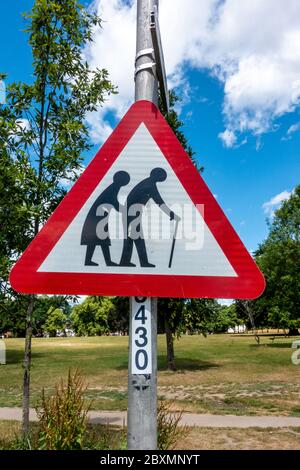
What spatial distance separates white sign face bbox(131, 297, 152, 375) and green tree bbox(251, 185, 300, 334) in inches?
A: 1342

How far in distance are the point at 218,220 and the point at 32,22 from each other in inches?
234

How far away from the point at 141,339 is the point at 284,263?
35158 millimetres

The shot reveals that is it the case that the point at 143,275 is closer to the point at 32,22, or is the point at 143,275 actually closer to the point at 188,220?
the point at 188,220

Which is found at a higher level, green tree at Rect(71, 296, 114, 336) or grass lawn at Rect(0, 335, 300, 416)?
green tree at Rect(71, 296, 114, 336)

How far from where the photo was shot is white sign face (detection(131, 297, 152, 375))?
4.96ft

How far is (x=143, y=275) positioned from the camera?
163cm

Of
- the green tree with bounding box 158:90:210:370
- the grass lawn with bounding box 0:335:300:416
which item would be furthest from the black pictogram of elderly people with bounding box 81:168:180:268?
the green tree with bounding box 158:90:210:370

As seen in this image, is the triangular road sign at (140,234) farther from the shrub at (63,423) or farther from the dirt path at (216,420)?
the dirt path at (216,420)

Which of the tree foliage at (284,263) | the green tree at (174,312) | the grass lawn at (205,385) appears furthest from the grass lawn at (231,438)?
the tree foliage at (284,263)

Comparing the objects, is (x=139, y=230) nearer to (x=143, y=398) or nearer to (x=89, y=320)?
(x=143, y=398)

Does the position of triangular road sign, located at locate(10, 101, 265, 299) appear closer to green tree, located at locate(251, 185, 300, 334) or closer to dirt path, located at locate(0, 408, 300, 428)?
dirt path, located at locate(0, 408, 300, 428)

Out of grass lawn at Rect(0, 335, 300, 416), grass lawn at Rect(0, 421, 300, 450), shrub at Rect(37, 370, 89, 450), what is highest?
shrub at Rect(37, 370, 89, 450)

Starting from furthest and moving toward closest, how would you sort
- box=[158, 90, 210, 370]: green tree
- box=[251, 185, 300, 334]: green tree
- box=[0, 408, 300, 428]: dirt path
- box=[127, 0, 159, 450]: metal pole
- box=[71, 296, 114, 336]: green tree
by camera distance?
box=[71, 296, 114, 336]: green tree → box=[251, 185, 300, 334]: green tree → box=[158, 90, 210, 370]: green tree → box=[0, 408, 300, 428]: dirt path → box=[127, 0, 159, 450]: metal pole

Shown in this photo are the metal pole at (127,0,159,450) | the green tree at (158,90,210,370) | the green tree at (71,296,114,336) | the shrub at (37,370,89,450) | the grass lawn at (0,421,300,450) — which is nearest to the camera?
the metal pole at (127,0,159,450)
